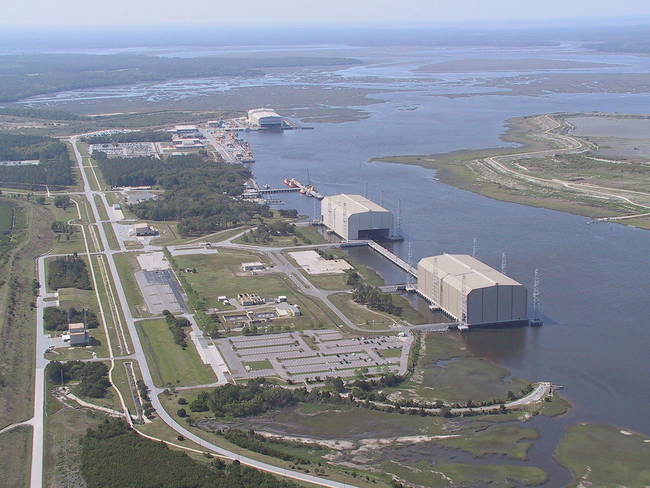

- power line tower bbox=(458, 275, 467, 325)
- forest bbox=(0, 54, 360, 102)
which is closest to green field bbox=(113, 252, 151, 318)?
power line tower bbox=(458, 275, 467, 325)

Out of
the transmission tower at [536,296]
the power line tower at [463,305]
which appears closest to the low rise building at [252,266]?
the power line tower at [463,305]

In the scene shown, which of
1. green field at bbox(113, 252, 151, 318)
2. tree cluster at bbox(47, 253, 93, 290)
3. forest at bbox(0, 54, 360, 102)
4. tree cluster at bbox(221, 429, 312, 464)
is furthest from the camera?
forest at bbox(0, 54, 360, 102)

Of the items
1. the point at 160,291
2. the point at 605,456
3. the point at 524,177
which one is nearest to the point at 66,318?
the point at 160,291

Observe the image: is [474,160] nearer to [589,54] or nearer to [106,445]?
[106,445]

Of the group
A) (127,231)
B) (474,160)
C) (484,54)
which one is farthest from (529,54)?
(127,231)

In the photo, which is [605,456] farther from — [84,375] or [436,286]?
[84,375]

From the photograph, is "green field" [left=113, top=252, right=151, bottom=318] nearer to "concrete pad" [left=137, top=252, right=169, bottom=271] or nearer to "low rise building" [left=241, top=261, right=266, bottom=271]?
"concrete pad" [left=137, top=252, right=169, bottom=271]

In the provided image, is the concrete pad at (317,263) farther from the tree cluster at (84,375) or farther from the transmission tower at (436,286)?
the tree cluster at (84,375)
